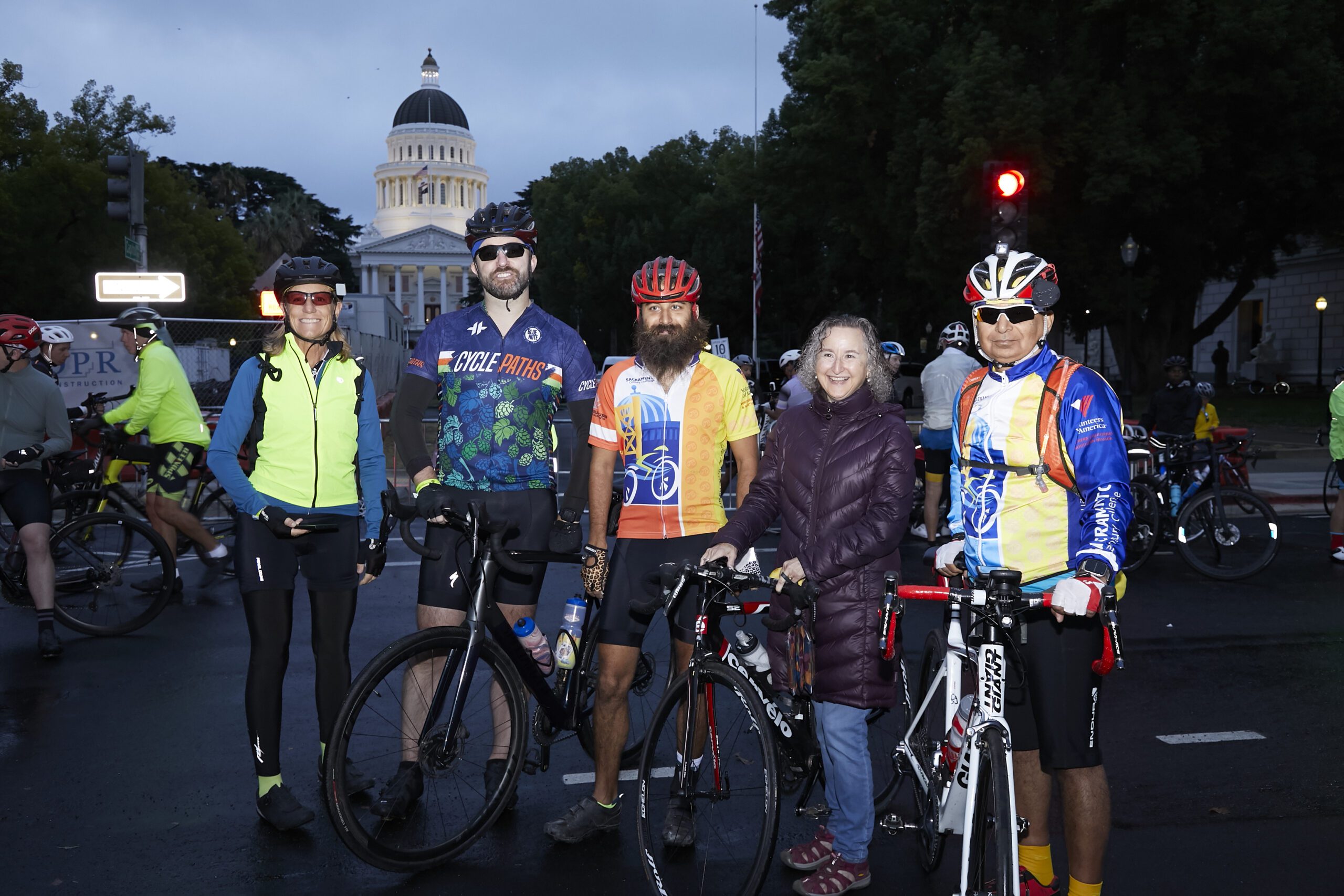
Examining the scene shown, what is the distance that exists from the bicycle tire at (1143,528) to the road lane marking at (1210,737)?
14.3 feet

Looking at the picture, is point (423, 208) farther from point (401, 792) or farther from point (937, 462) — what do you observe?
point (401, 792)

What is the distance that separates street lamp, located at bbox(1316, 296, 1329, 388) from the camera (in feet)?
131

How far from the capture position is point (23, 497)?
6969 mm

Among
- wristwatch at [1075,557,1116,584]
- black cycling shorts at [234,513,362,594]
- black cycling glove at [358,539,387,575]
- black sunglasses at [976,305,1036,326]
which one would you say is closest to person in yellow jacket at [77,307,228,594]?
black cycling shorts at [234,513,362,594]

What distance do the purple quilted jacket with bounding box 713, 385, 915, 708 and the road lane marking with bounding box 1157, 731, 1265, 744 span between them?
7.60 ft

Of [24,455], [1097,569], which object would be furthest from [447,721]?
[24,455]

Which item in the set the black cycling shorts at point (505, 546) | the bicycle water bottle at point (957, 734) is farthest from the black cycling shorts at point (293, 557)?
the bicycle water bottle at point (957, 734)

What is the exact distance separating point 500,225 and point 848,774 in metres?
2.36

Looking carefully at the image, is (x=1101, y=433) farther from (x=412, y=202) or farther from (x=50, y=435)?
(x=412, y=202)

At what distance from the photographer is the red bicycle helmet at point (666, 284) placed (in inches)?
166

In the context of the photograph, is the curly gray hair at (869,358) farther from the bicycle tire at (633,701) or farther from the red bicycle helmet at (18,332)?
the red bicycle helmet at (18,332)

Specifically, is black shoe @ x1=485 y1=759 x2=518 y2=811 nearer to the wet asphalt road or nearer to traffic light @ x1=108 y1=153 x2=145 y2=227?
the wet asphalt road

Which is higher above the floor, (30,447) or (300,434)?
(300,434)

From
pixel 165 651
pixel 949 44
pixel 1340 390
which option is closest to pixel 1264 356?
pixel 949 44
